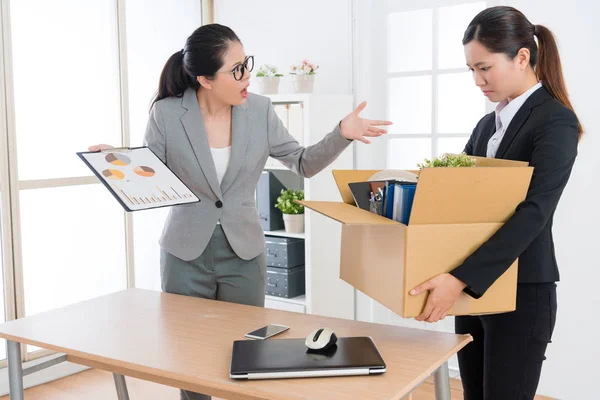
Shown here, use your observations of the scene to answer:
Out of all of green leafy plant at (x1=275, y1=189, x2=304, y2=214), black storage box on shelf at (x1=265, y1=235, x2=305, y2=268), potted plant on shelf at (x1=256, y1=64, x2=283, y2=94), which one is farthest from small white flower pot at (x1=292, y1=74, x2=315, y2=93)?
black storage box on shelf at (x1=265, y1=235, x2=305, y2=268)

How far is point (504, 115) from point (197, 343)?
3.37 ft

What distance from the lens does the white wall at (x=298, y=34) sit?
3.74 m

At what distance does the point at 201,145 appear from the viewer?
7.38 feet

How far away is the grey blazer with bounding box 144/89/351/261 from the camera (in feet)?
7.31

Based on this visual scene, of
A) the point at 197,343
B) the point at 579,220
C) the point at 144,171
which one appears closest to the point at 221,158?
the point at 144,171

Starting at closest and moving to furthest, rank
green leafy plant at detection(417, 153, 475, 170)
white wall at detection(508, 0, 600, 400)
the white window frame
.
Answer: green leafy plant at detection(417, 153, 475, 170) → white wall at detection(508, 0, 600, 400) → the white window frame

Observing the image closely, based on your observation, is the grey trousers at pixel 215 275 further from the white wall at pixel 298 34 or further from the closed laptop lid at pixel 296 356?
the white wall at pixel 298 34

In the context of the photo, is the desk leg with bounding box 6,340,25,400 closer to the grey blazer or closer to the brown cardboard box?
the grey blazer

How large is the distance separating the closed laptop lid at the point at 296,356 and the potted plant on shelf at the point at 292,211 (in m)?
2.03

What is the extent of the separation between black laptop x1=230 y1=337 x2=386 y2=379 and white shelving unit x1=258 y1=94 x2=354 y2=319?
1.91 m

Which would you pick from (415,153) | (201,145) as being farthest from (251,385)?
(415,153)

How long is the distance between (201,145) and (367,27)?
1745 millimetres

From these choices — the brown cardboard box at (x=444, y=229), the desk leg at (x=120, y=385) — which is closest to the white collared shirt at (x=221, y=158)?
the brown cardboard box at (x=444, y=229)

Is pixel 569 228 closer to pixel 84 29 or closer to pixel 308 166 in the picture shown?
pixel 308 166
